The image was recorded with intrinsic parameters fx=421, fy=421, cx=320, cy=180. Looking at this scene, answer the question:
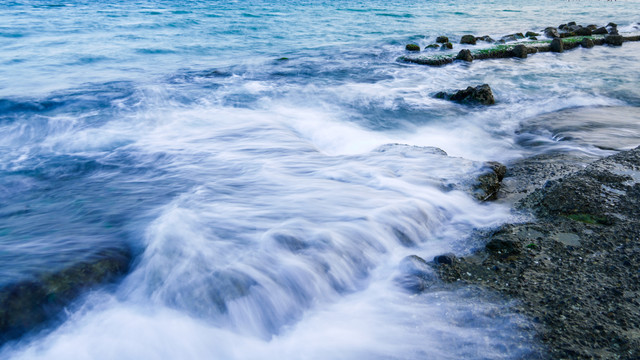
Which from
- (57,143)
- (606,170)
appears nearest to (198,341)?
(606,170)

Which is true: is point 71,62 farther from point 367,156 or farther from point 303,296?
point 303,296

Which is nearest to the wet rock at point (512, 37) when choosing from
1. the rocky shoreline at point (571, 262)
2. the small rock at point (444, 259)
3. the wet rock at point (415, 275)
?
the rocky shoreline at point (571, 262)

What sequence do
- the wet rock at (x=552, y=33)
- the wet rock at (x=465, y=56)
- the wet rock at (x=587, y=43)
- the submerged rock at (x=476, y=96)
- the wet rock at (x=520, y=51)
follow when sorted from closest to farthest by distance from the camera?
the submerged rock at (x=476, y=96) < the wet rock at (x=465, y=56) < the wet rock at (x=520, y=51) < the wet rock at (x=587, y=43) < the wet rock at (x=552, y=33)

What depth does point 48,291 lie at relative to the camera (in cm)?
319

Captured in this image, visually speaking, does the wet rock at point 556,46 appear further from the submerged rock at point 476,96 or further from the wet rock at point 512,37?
the submerged rock at point 476,96

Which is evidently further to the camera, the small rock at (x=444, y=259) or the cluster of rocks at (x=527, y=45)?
the cluster of rocks at (x=527, y=45)

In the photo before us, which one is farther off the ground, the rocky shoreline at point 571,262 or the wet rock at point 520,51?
the wet rock at point 520,51

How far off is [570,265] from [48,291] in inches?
159

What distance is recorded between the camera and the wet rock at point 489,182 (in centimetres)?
455

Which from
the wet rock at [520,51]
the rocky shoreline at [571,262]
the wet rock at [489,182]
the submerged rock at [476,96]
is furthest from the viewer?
the wet rock at [520,51]

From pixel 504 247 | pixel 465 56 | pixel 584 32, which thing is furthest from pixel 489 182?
pixel 584 32

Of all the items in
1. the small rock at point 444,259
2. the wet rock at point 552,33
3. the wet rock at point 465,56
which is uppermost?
the wet rock at point 552,33

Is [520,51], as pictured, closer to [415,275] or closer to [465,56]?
[465,56]

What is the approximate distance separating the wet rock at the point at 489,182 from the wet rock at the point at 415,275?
4.63 feet
